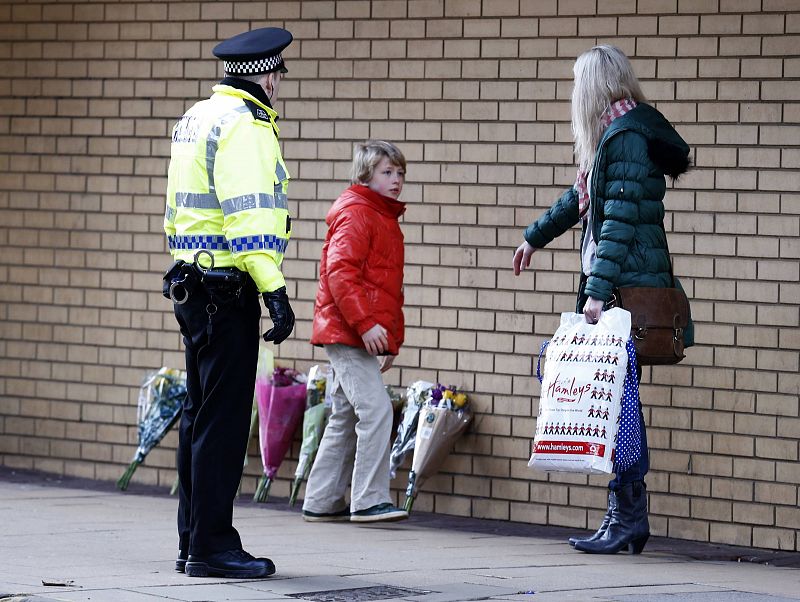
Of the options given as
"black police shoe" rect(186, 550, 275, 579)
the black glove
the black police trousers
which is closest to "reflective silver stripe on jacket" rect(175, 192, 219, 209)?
the black police trousers

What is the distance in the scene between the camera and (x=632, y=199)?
22.5 ft

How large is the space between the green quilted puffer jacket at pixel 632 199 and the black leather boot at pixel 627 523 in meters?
0.92

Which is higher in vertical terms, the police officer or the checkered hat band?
the checkered hat band

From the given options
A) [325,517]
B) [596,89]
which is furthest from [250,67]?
[325,517]

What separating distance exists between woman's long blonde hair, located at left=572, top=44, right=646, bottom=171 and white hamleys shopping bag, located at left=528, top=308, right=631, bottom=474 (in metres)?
0.81

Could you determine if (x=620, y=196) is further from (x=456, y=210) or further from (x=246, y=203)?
(x=456, y=210)

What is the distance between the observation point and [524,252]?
25.2 feet

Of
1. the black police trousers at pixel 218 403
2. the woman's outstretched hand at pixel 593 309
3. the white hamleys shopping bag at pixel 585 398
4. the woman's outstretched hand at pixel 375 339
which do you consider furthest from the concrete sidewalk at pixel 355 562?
the woman's outstretched hand at pixel 593 309

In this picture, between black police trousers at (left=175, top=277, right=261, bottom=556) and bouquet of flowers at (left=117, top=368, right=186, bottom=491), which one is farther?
bouquet of flowers at (left=117, top=368, right=186, bottom=491)

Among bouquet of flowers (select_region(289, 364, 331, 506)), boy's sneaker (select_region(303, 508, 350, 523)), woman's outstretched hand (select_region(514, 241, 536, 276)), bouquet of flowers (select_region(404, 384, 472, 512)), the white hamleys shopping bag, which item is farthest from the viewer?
bouquet of flowers (select_region(289, 364, 331, 506))

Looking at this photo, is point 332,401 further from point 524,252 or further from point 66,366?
point 66,366

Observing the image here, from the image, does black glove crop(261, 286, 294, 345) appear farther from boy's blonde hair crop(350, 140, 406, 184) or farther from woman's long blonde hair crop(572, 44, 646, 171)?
boy's blonde hair crop(350, 140, 406, 184)

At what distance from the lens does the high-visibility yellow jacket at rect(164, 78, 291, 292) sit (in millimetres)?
5910

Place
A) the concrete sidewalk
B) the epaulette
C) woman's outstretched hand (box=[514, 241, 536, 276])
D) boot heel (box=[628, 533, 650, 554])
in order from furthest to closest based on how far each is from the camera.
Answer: woman's outstretched hand (box=[514, 241, 536, 276]) < boot heel (box=[628, 533, 650, 554]) < the epaulette < the concrete sidewalk
